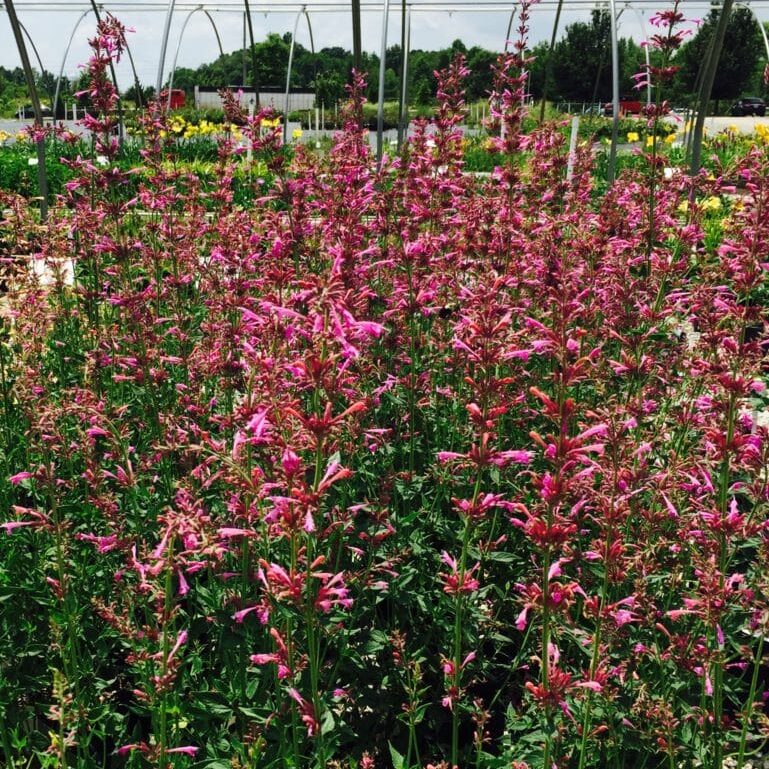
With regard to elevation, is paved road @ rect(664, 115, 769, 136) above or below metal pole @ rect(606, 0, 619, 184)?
above

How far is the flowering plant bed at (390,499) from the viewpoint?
6.52ft

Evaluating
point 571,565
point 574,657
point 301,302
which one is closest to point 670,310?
point 571,565

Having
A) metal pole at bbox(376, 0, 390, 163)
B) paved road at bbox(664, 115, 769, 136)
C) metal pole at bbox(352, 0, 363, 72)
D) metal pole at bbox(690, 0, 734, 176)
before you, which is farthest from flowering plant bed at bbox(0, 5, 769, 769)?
paved road at bbox(664, 115, 769, 136)

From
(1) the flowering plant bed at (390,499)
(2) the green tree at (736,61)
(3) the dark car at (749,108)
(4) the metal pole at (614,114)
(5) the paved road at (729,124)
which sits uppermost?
(2) the green tree at (736,61)

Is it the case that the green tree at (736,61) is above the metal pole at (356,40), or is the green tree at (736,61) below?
above

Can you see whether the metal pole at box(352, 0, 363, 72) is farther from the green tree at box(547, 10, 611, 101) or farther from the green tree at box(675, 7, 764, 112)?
the green tree at box(547, 10, 611, 101)

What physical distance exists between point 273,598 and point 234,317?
194 centimetres

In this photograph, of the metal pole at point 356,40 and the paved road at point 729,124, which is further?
the paved road at point 729,124

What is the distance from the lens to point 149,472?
3604mm

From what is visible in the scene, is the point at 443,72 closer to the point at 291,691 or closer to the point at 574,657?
the point at 574,657

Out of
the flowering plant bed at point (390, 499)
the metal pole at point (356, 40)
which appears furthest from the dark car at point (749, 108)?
the flowering plant bed at point (390, 499)

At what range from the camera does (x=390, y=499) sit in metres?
3.21

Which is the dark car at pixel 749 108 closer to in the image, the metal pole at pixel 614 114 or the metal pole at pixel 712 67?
the metal pole at pixel 614 114

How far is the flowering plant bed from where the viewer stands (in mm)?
1987
